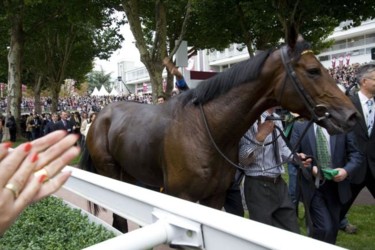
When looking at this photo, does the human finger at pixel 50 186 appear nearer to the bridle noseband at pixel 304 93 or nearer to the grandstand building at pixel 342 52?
the bridle noseband at pixel 304 93

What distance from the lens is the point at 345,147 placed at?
12.6ft

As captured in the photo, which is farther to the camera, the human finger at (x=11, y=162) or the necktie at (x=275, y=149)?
the necktie at (x=275, y=149)

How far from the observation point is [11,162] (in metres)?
1.00

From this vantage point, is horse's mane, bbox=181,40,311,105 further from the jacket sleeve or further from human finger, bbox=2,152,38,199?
human finger, bbox=2,152,38,199

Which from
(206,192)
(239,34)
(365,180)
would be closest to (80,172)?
(206,192)

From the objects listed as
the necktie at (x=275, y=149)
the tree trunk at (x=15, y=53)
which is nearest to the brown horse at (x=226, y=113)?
the necktie at (x=275, y=149)

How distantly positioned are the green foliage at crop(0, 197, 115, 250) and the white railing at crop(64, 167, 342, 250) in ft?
3.24

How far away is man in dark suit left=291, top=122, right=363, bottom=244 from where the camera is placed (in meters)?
3.63

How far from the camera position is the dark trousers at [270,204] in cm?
349

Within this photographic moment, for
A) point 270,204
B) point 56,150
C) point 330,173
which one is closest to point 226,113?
point 270,204

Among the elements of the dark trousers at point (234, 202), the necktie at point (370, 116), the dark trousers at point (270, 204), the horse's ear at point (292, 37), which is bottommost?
the dark trousers at point (234, 202)

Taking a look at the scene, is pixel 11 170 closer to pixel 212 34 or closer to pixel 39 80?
pixel 212 34

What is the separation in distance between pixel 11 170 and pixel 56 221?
2197mm

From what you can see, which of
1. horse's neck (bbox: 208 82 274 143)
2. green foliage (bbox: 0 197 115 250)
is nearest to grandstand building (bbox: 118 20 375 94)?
horse's neck (bbox: 208 82 274 143)
